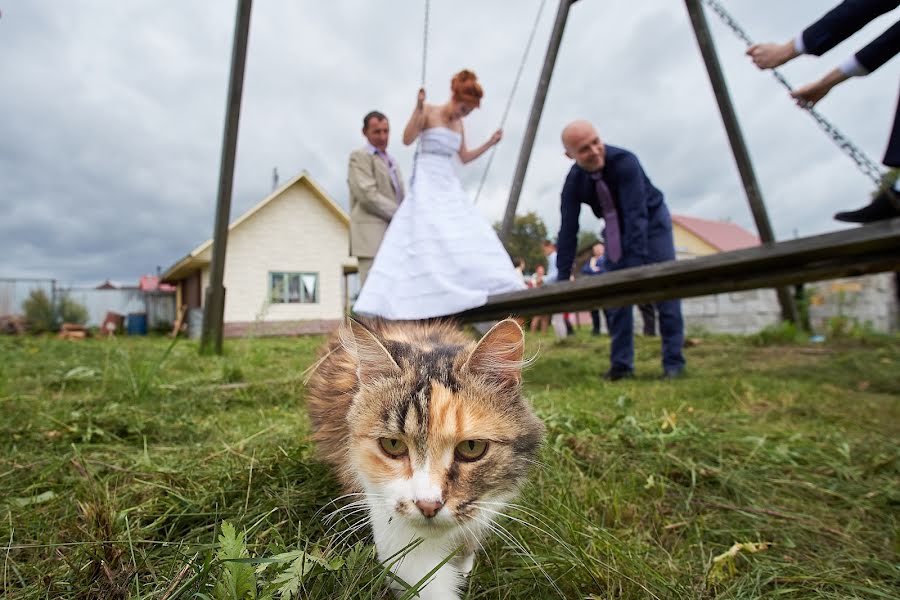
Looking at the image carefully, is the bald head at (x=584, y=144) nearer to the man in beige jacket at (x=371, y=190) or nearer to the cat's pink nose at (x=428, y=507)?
the man in beige jacket at (x=371, y=190)

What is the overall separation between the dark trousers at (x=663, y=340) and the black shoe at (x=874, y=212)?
1522 mm

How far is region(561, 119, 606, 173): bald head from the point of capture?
14.7 feet

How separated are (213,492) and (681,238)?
27.9 metres

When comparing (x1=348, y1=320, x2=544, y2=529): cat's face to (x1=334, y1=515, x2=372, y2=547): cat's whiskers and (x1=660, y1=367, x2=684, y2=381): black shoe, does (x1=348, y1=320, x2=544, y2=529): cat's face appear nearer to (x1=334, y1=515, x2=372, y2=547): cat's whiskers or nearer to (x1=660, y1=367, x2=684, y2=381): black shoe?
(x1=334, y1=515, x2=372, y2=547): cat's whiskers

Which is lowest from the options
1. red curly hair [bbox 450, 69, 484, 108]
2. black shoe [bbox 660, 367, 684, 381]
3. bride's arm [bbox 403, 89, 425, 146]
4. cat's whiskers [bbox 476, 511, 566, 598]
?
cat's whiskers [bbox 476, 511, 566, 598]

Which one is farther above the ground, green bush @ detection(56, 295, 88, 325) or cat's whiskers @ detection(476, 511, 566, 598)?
green bush @ detection(56, 295, 88, 325)

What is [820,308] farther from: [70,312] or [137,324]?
[70,312]

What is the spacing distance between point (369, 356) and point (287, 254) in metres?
17.4

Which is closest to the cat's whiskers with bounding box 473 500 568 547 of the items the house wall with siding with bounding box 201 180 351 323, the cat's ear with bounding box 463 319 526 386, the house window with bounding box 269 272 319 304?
the cat's ear with bounding box 463 319 526 386

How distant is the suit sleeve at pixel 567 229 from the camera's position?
501 centimetres

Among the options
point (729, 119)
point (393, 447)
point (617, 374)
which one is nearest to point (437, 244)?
point (617, 374)

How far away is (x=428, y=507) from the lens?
1.03 m

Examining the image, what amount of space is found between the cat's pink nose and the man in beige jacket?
421 cm

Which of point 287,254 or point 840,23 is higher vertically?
point 287,254
